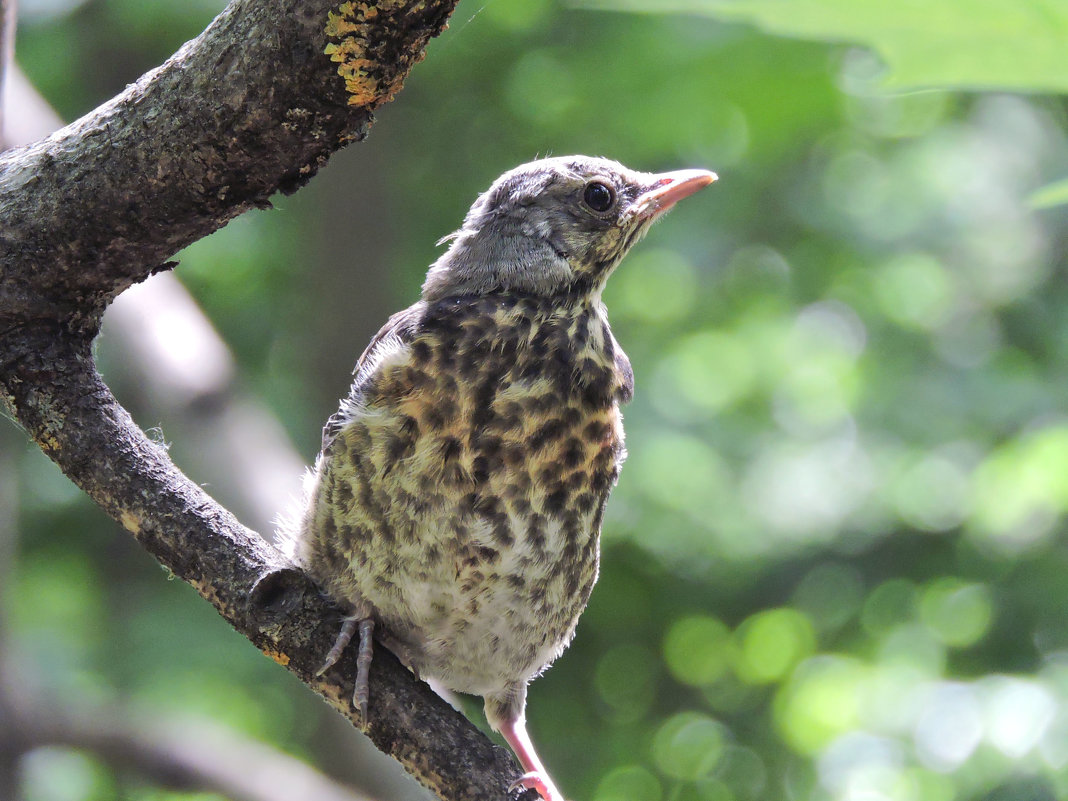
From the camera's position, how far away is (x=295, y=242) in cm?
523

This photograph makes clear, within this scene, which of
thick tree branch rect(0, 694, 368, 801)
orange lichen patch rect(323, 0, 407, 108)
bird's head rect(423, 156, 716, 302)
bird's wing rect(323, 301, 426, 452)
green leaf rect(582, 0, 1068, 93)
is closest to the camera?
green leaf rect(582, 0, 1068, 93)

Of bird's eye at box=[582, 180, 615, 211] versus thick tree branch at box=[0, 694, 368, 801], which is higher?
bird's eye at box=[582, 180, 615, 211]

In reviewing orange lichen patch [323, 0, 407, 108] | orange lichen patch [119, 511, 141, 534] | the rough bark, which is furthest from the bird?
orange lichen patch [323, 0, 407, 108]

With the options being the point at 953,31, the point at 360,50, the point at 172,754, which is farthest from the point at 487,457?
the point at 172,754

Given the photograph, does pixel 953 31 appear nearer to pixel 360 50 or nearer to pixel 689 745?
pixel 360 50

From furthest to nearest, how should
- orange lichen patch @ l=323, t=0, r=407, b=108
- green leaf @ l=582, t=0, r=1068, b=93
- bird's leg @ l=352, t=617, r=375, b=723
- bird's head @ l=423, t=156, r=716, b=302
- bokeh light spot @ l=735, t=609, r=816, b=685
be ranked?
bokeh light spot @ l=735, t=609, r=816, b=685 < bird's head @ l=423, t=156, r=716, b=302 < bird's leg @ l=352, t=617, r=375, b=723 < orange lichen patch @ l=323, t=0, r=407, b=108 < green leaf @ l=582, t=0, r=1068, b=93

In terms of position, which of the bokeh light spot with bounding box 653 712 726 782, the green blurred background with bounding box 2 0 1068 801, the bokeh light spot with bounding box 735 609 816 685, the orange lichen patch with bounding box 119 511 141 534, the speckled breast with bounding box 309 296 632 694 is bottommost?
the bokeh light spot with bounding box 653 712 726 782

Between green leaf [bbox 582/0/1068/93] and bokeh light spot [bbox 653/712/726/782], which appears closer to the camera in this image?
green leaf [bbox 582/0/1068/93]

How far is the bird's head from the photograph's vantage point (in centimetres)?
234

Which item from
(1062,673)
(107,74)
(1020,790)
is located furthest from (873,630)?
(107,74)

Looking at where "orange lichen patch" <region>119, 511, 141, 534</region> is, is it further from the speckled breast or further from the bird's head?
the bird's head

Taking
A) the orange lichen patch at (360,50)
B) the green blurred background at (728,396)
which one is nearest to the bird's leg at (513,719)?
the green blurred background at (728,396)

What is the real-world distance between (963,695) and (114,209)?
3.42 metres

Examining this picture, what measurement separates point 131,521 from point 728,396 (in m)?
3.43
